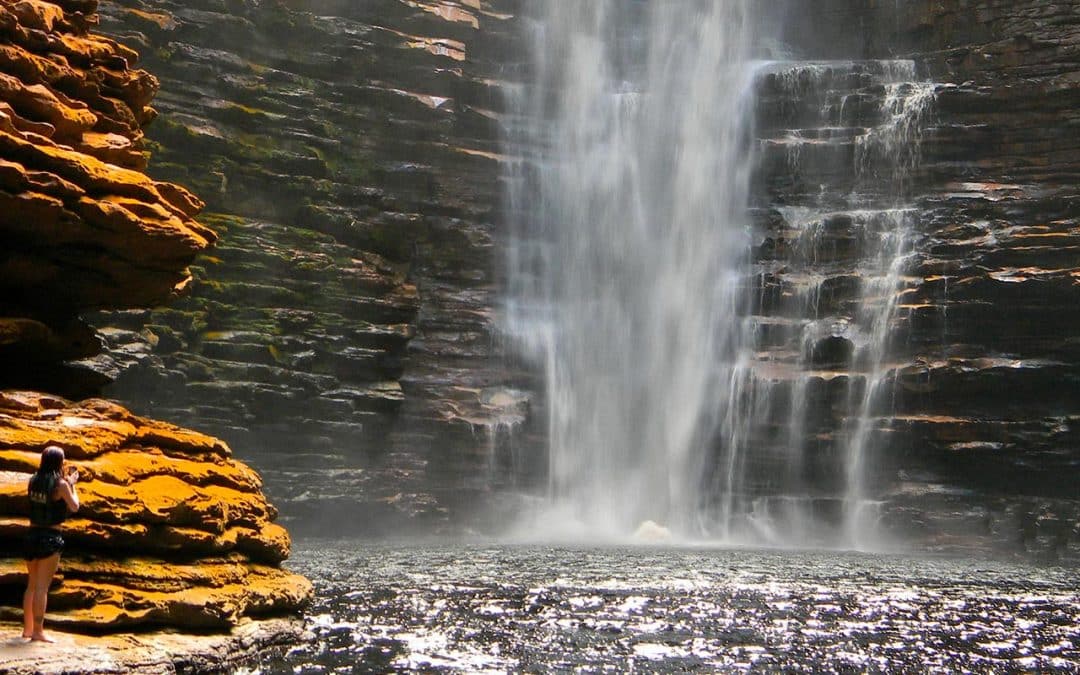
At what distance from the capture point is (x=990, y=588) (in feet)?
74.4

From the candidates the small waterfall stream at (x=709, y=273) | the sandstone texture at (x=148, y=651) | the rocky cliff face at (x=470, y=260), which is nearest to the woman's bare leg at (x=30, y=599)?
the sandstone texture at (x=148, y=651)

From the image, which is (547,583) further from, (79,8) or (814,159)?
(814,159)

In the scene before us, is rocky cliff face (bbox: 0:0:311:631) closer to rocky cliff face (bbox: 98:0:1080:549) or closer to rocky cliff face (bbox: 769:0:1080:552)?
rocky cliff face (bbox: 98:0:1080:549)

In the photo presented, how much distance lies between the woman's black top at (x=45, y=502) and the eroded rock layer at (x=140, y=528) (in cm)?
77

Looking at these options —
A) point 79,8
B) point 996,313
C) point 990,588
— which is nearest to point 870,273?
point 996,313

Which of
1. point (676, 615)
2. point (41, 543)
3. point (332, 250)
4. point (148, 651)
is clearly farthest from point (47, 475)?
point (332, 250)

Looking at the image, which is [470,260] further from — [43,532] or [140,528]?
[43,532]

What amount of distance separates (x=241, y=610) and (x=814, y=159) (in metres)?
32.2

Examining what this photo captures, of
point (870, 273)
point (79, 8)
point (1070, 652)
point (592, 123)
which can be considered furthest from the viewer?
point (592, 123)

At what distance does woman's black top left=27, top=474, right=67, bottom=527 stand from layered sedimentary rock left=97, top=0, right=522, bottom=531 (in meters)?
21.0

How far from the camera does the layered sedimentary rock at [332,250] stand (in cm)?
3488

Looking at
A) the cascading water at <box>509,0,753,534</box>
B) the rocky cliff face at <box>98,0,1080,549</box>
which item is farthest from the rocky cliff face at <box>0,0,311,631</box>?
the cascading water at <box>509,0,753,534</box>

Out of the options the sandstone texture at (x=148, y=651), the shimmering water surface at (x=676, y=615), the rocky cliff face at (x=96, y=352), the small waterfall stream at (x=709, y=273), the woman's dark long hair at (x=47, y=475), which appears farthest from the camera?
the small waterfall stream at (x=709, y=273)

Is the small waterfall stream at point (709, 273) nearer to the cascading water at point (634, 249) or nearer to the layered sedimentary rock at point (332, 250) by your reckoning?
the cascading water at point (634, 249)
